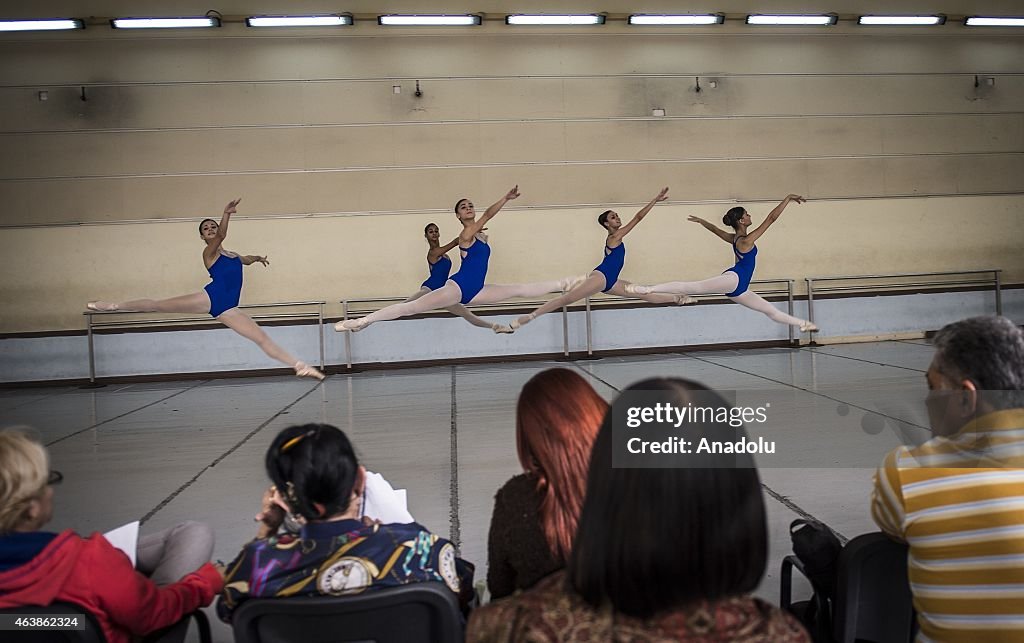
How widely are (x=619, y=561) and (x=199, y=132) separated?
37.6ft

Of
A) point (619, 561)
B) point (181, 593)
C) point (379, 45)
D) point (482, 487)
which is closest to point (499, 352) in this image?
point (379, 45)

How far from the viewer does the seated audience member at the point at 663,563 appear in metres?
0.96

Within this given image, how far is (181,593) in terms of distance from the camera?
186 cm

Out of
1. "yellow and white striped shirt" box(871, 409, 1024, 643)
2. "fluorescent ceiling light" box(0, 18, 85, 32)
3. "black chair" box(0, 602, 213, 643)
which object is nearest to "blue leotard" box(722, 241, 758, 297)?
"yellow and white striped shirt" box(871, 409, 1024, 643)

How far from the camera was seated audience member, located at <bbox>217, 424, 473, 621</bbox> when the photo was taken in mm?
1630

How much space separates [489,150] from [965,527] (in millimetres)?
10469

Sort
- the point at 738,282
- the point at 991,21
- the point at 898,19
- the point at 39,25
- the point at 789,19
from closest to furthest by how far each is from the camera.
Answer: the point at 738,282
the point at 39,25
the point at 789,19
the point at 898,19
the point at 991,21

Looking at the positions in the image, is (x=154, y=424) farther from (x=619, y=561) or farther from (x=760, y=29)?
(x=760, y=29)

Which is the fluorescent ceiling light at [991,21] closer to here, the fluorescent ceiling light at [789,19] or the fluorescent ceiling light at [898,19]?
the fluorescent ceiling light at [898,19]

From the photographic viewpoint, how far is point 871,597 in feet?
6.03

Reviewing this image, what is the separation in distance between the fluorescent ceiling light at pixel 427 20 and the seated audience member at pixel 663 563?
11.1 metres

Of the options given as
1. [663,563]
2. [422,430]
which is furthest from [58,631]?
[422,430]

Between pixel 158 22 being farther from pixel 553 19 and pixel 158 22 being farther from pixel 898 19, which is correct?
pixel 898 19

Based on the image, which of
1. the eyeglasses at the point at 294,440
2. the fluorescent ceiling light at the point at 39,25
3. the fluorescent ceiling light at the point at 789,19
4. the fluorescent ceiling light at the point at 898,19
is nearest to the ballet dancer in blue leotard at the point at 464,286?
the eyeglasses at the point at 294,440
